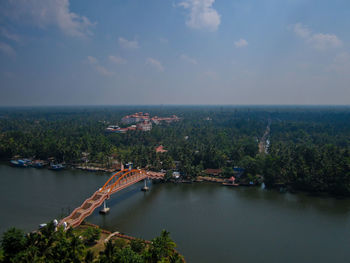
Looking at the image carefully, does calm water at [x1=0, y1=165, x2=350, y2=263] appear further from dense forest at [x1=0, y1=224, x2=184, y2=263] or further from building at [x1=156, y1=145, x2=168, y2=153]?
building at [x1=156, y1=145, x2=168, y2=153]

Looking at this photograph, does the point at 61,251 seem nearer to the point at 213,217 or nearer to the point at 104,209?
the point at 104,209

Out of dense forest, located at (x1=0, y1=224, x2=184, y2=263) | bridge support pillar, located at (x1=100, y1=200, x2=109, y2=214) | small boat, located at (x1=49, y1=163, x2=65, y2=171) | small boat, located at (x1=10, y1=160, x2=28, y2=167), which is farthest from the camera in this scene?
small boat, located at (x1=10, y1=160, x2=28, y2=167)

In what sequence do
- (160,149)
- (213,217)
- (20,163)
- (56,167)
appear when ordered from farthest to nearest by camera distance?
1. (160,149)
2. (20,163)
3. (56,167)
4. (213,217)

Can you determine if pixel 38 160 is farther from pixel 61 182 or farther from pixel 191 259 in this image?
pixel 191 259

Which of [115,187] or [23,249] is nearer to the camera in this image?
[23,249]

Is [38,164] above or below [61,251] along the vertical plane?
below

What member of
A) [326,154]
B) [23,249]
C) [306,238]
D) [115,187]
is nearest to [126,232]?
[115,187]

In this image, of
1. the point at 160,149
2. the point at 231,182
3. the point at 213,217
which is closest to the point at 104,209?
the point at 213,217

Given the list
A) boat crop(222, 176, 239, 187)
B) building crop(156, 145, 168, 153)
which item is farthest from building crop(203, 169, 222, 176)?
building crop(156, 145, 168, 153)
